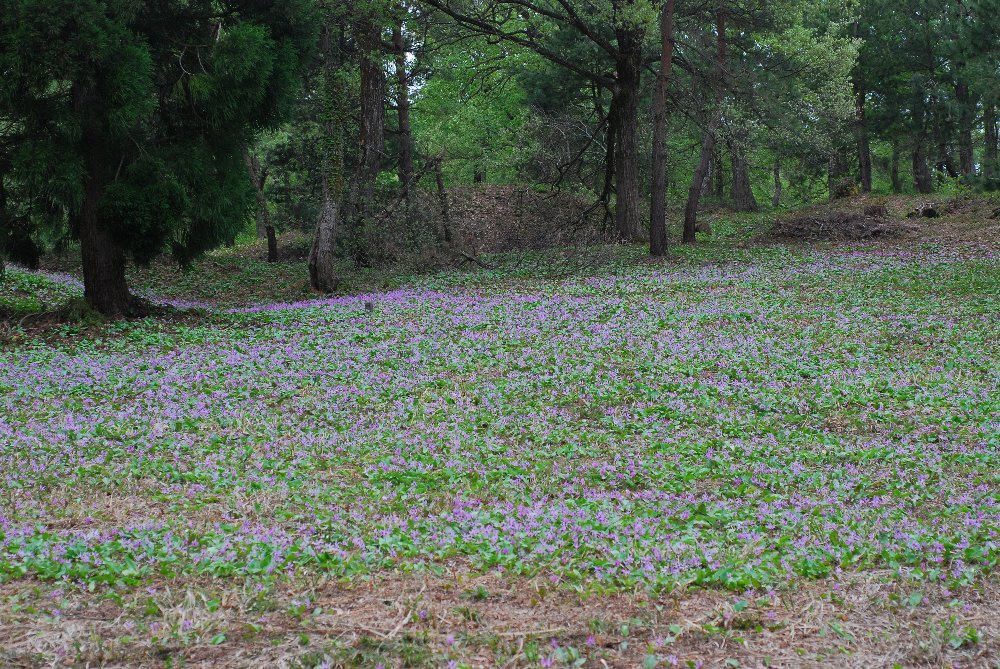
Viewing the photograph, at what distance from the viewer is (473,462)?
7.25 metres

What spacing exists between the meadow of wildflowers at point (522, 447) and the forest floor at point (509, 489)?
0.12 ft

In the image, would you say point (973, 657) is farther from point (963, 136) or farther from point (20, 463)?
point (963, 136)

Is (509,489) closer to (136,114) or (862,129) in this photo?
(136,114)

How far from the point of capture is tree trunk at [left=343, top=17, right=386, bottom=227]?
1989 cm

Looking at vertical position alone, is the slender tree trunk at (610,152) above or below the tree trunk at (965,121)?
below

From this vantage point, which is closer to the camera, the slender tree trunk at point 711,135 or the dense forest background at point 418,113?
the dense forest background at point 418,113

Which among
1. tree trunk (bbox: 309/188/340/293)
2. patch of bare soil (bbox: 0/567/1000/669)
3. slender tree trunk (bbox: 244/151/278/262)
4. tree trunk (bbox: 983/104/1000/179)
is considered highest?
tree trunk (bbox: 983/104/1000/179)

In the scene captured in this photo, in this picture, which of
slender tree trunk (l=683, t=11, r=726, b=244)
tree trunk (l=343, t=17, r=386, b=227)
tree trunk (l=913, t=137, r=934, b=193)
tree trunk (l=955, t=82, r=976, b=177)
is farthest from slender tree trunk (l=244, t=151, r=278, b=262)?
tree trunk (l=913, t=137, r=934, b=193)

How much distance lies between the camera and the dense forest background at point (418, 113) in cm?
1341

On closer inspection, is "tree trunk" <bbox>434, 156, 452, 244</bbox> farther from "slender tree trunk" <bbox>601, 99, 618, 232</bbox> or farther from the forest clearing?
"slender tree trunk" <bbox>601, 99, 618, 232</bbox>

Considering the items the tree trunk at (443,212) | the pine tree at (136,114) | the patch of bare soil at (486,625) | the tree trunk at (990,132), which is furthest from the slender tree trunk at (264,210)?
the patch of bare soil at (486,625)

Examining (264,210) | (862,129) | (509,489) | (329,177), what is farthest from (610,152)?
(509,489)

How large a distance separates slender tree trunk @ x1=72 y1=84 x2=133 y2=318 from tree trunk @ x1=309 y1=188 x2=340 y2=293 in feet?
16.4

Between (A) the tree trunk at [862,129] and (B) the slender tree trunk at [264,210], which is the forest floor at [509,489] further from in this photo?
(A) the tree trunk at [862,129]
